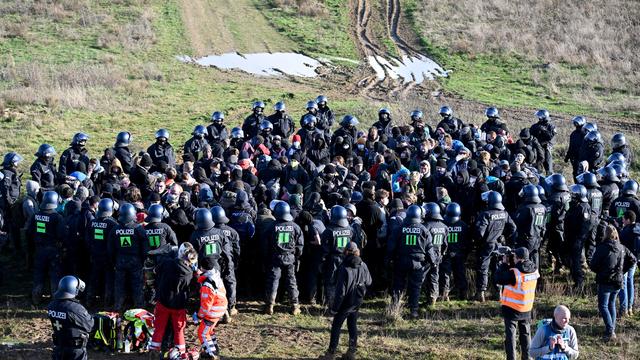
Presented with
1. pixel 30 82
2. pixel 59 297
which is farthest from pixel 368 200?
pixel 30 82

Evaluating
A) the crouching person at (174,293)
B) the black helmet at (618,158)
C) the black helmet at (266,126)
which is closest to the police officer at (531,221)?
the black helmet at (618,158)

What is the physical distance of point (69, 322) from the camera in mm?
10789

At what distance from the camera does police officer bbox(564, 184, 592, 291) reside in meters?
16.2

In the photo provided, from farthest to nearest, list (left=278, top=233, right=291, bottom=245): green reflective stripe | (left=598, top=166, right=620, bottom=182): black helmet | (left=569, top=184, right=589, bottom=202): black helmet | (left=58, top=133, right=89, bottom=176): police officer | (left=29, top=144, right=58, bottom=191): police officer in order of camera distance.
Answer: (left=58, top=133, right=89, bottom=176): police officer → (left=29, top=144, right=58, bottom=191): police officer → (left=598, top=166, right=620, bottom=182): black helmet → (left=569, top=184, right=589, bottom=202): black helmet → (left=278, top=233, right=291, bottom=245): green reflective stripe

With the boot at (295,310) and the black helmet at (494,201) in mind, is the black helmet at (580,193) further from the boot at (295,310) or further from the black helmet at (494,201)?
the boot at (295,310)

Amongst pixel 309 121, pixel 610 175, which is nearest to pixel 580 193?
pixel 610 175

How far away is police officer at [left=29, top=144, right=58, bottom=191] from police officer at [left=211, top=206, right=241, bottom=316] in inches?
223

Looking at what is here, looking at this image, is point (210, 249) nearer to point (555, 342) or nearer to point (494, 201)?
point (494, 201)

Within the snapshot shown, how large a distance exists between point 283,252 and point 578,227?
6135 mm

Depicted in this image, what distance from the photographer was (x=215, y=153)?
20719mm

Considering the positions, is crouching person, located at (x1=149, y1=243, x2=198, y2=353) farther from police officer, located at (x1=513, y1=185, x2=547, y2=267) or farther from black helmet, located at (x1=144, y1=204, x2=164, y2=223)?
police officer, located at (x1=513, y1=185, x2=547, y2=267)

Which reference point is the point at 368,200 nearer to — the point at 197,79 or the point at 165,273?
the point at 165,273

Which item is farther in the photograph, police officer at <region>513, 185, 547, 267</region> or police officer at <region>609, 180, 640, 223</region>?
police officer at <region>609, 180, 640, 223</region>

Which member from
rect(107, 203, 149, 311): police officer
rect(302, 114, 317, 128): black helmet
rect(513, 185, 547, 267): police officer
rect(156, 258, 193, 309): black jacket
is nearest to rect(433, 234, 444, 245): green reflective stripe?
rect(513, 185, 547, 267): police officer
